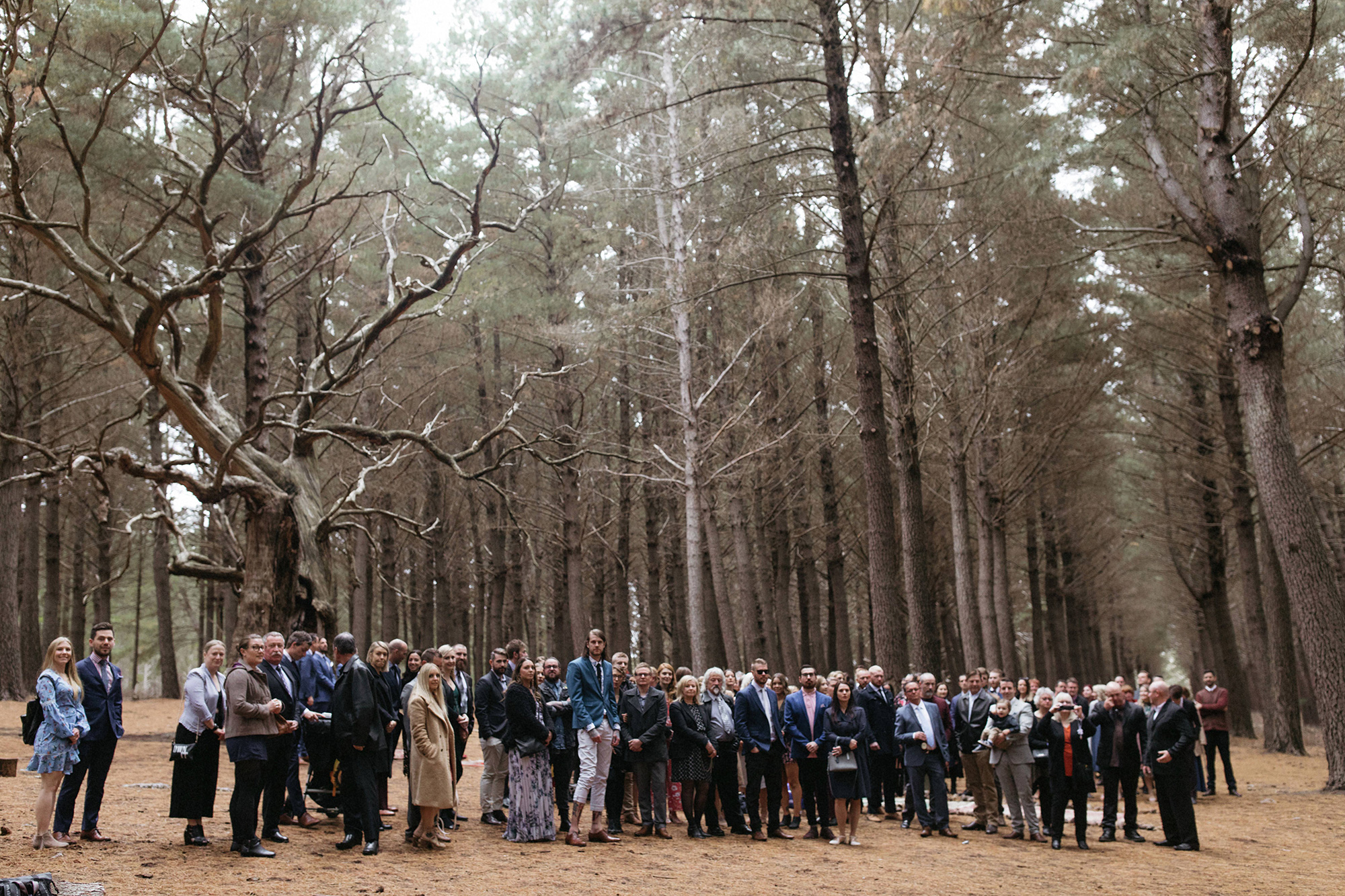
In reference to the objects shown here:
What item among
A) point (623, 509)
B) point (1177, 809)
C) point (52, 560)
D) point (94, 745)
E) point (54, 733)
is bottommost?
point (1177, 809)

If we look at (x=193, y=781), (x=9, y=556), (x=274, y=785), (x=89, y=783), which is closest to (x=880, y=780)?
(x=274, y=785)

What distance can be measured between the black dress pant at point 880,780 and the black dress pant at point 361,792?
6013mm

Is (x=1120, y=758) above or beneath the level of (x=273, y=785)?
beneath

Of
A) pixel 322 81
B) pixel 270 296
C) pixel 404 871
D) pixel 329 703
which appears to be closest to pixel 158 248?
pixel 270 296

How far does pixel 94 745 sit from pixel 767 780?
583 cm

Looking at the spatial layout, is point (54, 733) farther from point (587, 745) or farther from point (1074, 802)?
point (1074, 802)

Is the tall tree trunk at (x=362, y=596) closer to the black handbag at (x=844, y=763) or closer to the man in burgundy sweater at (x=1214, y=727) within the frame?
the black handbag at (x=844, y=763)

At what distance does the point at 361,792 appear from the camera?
7.44 m

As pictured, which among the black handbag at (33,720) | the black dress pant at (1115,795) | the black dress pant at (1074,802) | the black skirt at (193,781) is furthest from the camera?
the black dress pant at (1115,795)

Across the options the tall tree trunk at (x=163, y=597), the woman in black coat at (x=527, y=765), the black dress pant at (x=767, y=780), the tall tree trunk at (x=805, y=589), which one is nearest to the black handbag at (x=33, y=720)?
the woman in black coat at (x=527, y=765)

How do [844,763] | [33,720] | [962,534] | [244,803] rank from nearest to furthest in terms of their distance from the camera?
[33,720], [244,803], [844,763], [962,534]

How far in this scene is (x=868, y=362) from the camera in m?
11.8

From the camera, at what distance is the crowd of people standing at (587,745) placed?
7.10m

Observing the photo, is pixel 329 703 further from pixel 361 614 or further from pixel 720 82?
pixel 361 614
